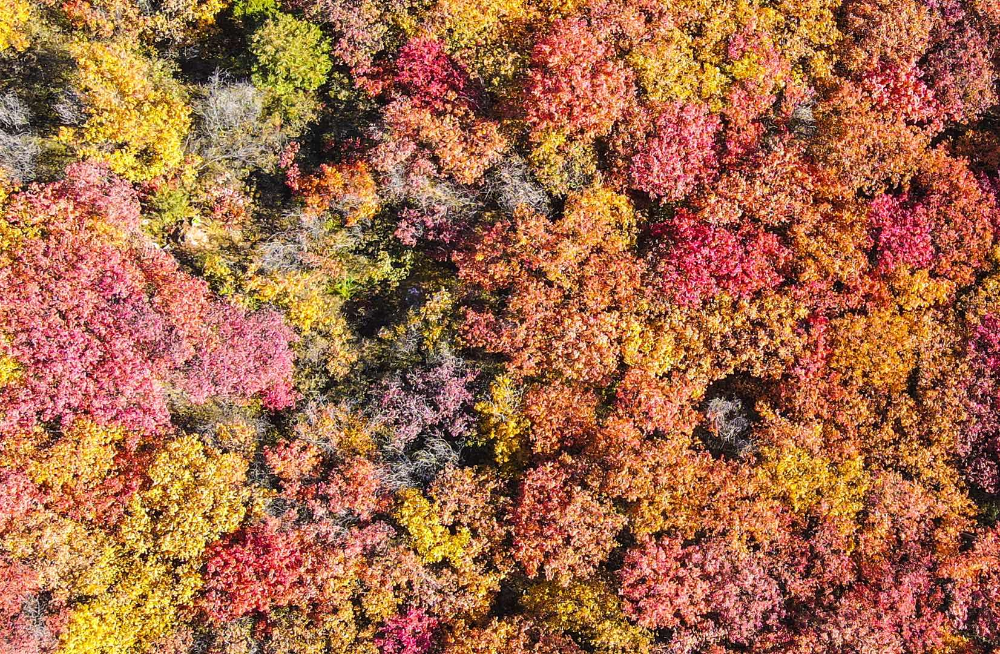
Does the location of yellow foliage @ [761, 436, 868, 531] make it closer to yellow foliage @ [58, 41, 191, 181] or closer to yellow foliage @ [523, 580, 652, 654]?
yellow foliage @ [523, 580, 652, 654]

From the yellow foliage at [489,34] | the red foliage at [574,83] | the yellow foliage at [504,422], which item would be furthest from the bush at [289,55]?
the yellow foliage at [504,422]

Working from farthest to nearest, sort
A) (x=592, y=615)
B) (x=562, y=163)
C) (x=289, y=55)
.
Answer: (x=562, y=163) < (x=289, y=55) < (x=592, y=615)

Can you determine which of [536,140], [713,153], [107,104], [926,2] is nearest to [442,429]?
[536,140]

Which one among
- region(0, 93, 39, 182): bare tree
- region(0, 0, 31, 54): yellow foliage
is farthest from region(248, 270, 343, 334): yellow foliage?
region(0, 0, 31, 54): yellow foliage

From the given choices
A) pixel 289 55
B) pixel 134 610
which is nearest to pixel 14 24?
pixel 289 55

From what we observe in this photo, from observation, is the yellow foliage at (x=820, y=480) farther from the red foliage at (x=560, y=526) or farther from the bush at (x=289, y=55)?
the bush at (x=289, y=55)

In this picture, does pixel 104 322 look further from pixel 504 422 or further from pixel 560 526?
pixel 560 526
